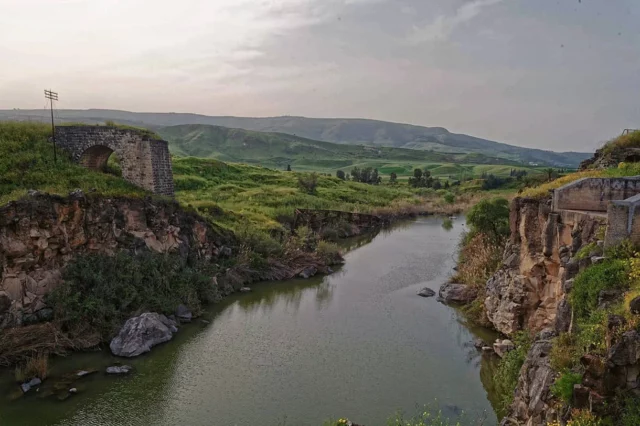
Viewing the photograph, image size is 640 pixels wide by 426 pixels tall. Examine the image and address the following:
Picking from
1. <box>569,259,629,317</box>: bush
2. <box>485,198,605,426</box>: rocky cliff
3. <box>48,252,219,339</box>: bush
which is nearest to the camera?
<box>569,259,629,317</box>: bush

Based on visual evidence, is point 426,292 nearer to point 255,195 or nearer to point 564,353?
point 564,353

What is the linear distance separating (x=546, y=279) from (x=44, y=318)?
806 inches

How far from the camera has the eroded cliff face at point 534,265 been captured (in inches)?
616

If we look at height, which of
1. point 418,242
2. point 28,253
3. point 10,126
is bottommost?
point 418,242

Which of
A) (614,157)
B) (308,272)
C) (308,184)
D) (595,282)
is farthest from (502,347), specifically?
(308,184)

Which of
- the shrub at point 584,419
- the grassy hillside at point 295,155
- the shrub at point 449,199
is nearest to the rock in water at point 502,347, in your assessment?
the shrub at point 584,419

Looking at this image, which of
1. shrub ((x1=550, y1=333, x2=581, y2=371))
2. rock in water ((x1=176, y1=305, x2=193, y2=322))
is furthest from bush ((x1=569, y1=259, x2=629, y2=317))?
rock in water ((x1=176, y1=305, x2=193, y2=322))

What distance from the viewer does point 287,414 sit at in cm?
1542

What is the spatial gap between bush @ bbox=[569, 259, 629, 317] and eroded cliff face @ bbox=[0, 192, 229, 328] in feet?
65.5

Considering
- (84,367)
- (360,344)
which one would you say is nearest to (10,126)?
(84,367)

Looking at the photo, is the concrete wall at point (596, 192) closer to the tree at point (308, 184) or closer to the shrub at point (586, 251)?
the shrub at point (586, 251)

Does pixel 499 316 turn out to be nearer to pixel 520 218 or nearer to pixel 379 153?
pixel 520 218

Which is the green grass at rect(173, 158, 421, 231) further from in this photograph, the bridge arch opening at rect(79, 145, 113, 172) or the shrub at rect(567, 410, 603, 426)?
the shrub at rect(567, 410, 603, 426)

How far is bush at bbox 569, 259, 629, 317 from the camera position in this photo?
34.9ft
